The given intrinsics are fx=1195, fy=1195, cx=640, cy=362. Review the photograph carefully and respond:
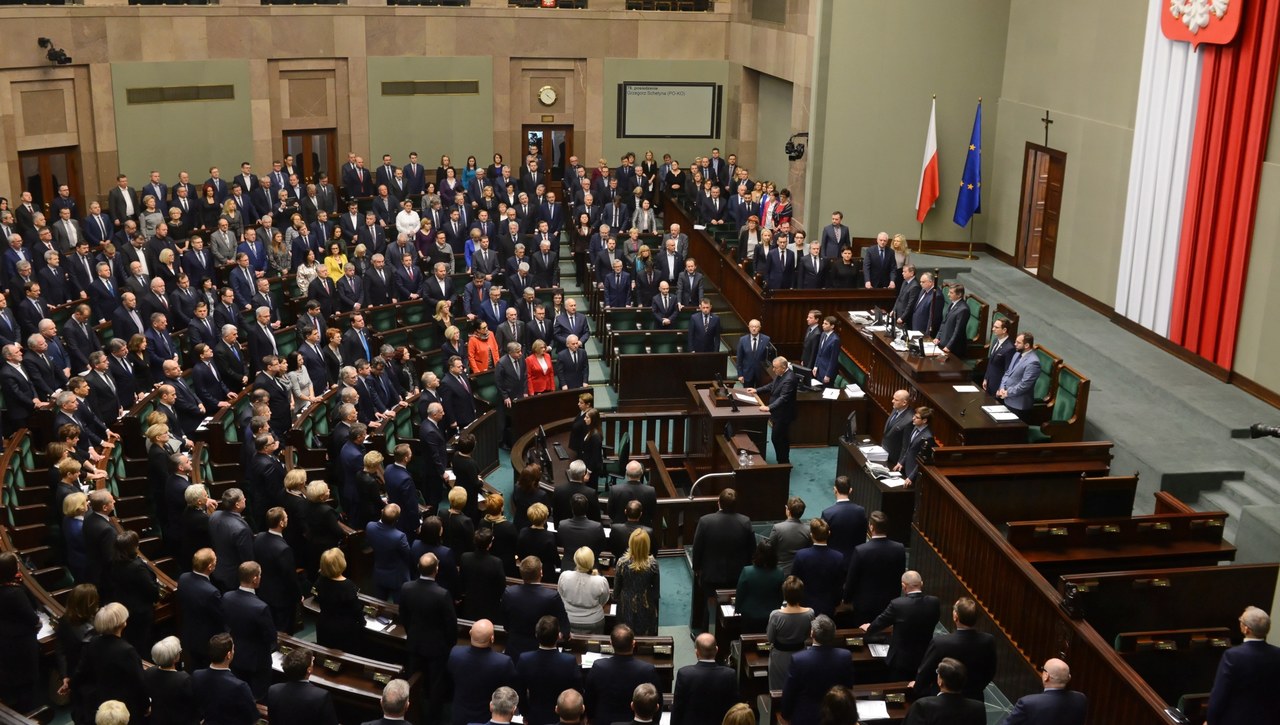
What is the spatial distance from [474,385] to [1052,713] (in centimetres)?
756

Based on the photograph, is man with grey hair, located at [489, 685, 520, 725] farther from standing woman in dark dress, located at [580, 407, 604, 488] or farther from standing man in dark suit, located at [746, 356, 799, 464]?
standing man in dark suit, located at [746, 356, 799, 464]

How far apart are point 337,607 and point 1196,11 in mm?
10906

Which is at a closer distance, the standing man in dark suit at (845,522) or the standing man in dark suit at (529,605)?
the standing man in dark suit at (529,605)

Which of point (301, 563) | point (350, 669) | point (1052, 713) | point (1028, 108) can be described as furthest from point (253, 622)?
point (1028, 108)

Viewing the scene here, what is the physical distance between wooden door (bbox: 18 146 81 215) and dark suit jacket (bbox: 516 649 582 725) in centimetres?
1487

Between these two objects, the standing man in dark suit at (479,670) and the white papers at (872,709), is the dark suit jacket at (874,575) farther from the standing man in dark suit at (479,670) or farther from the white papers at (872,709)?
the standing man in dark suit at (479,670)

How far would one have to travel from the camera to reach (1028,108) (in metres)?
16.8

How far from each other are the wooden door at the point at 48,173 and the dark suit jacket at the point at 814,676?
15.7 meters

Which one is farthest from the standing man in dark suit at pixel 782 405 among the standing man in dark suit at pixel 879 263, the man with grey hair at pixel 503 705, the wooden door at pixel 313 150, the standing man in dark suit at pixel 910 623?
the wooden door at pixel 313 150

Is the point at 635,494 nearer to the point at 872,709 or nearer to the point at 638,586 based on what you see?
the point at 638,586

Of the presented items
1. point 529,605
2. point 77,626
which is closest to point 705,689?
point 529,605

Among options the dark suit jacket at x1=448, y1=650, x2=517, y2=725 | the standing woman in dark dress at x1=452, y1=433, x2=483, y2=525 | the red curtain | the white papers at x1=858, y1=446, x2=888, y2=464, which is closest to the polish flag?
the red curtain

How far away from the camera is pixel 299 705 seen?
5.91 metres

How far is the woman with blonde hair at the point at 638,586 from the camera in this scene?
767 centimetres
